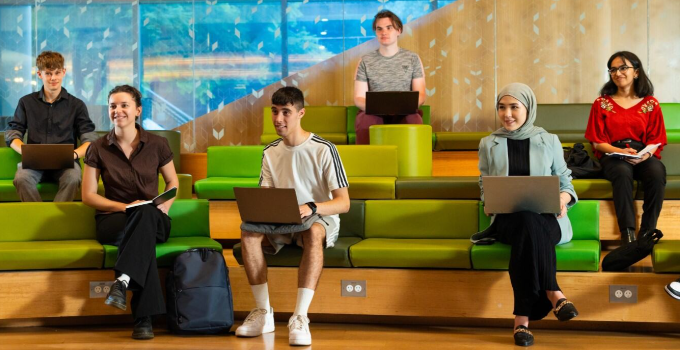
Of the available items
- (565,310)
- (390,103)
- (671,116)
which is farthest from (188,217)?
(671,116)

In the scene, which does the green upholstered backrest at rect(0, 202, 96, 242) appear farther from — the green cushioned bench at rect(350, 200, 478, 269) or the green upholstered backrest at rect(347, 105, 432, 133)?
the green upholstered backrest at rect(347, 105, 432, 133)

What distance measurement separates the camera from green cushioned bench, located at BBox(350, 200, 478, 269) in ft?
13.1

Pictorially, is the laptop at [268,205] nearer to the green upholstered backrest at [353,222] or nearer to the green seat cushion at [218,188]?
the green upholstered backrest at [353,222]

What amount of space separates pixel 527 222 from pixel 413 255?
56 centimetres

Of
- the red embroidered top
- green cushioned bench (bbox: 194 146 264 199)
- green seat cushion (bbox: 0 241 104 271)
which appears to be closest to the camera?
green seat cushion (bbox: 0 241 104 271)

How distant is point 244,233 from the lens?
3955 millimetres

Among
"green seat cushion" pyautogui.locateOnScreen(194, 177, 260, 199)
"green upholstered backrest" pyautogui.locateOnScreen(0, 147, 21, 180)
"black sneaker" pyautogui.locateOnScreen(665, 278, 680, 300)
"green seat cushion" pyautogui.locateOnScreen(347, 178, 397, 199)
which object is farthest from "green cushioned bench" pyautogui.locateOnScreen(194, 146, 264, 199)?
"black sneaker" pyautogui.locateOnScreen(665, 278, 680, 300)

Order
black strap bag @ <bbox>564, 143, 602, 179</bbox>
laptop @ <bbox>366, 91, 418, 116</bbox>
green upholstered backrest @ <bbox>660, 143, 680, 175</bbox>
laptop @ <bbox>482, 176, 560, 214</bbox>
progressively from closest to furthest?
laptop @ <bbox>482, 176, 560, 214</bbox>
black strap bag @ <bbox>564, 143, 602, 179</bbox>
green upholstered backrest @ <bbox>660, 143, 680, 175</bbox>
laptop @ <bbox>366, 91, 418, 116</bbox>

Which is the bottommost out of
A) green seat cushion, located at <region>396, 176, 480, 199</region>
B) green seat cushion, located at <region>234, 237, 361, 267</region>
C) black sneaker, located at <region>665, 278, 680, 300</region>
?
black sneaker, located at <region>665, 278, 680, 300</region>

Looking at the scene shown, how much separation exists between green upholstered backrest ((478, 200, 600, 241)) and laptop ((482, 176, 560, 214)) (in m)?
0.35

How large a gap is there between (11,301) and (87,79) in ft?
14.5

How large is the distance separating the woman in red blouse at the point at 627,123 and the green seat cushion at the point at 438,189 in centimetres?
80

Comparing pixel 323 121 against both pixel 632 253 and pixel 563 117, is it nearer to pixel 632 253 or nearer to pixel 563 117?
pixel 563 117

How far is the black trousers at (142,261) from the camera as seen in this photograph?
3.81 m
